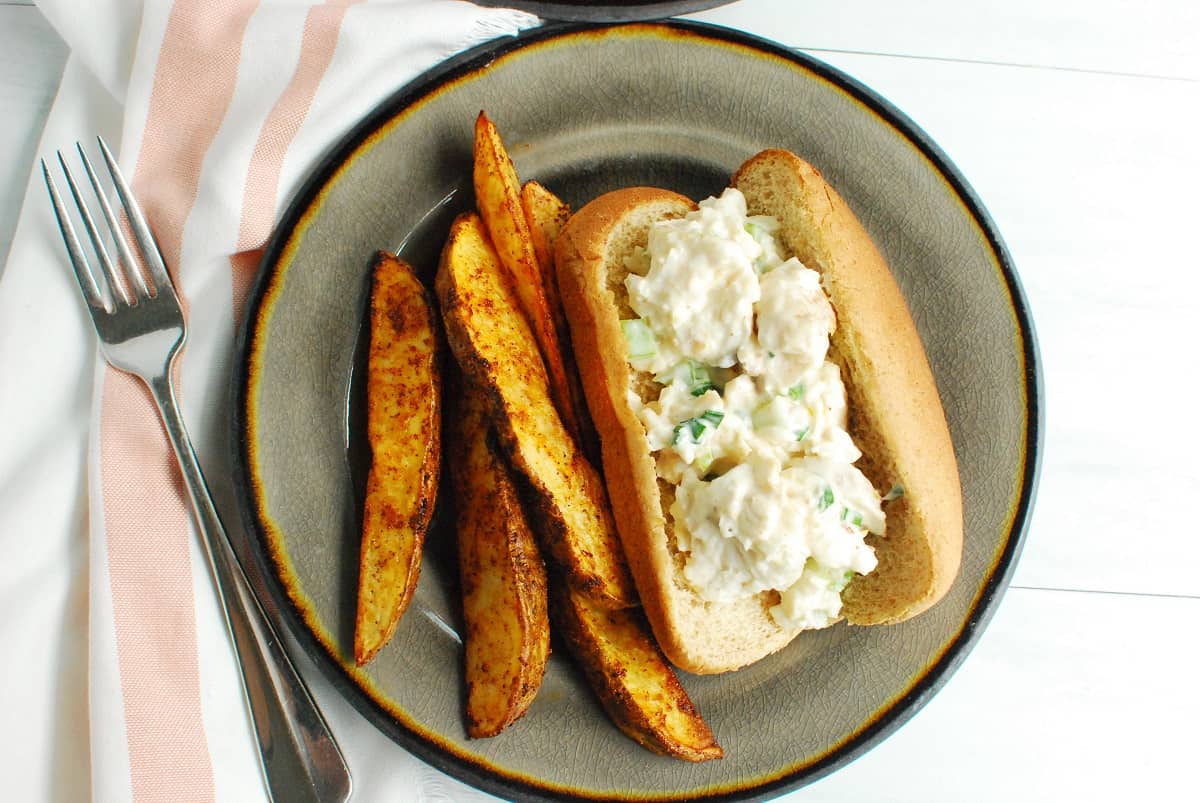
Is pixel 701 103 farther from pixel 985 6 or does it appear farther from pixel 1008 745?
pixel 1008 745

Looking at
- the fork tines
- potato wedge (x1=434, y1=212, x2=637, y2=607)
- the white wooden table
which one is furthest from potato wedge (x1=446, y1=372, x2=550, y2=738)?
the white wooden table

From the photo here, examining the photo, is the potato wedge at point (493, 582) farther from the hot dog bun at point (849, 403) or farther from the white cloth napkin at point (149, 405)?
the white cloth napkin at point (149, 405)

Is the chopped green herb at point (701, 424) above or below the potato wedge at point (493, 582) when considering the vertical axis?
above

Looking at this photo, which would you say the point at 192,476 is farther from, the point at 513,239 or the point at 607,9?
the point at 607,9

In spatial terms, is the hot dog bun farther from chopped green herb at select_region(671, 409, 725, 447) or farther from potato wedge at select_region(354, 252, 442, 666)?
potato wedge at select_region(354, 252, 442, 666)

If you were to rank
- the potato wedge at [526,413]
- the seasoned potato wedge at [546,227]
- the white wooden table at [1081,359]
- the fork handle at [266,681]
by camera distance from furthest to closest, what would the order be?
the white wooden table at [1081,359] < the seasoned potato wedge at [546,227] < the fork handle at [266,681] < the potato wedge at [526,413]

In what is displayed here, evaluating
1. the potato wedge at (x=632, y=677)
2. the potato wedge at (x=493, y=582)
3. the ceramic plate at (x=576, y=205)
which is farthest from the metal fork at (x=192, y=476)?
the potato wedge at (x=632, y=677)

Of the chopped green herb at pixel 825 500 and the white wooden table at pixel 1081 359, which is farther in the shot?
the white wooden table at pixel 1081 359
